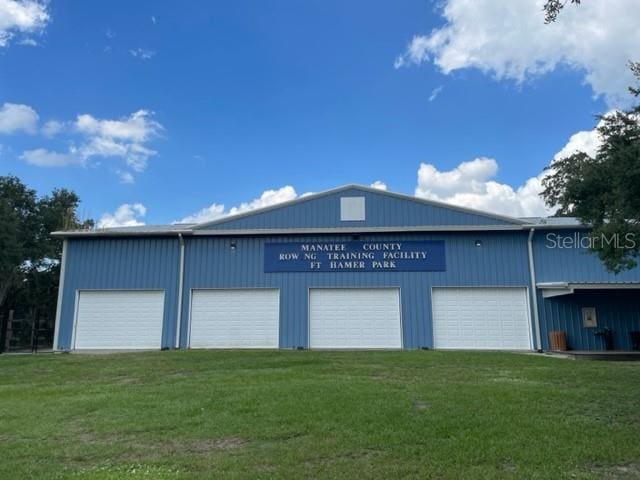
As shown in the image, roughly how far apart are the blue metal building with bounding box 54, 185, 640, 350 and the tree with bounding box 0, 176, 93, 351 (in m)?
11.8

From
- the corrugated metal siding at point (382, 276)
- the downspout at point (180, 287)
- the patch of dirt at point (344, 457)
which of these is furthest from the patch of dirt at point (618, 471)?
the downspout at point (180, 287)

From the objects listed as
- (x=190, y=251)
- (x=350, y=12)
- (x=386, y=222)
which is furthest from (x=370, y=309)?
(x=350, y=12)

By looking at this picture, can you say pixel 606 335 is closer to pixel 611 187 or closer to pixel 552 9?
pixel 611 187

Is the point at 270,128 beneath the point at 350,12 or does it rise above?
beneath

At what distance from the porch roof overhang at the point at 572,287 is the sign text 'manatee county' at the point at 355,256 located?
10.3 feet

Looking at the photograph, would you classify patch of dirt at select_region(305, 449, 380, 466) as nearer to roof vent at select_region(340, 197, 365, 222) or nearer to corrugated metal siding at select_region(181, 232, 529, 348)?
corrugated metal siding at select_region(181, 232, 529, 348)

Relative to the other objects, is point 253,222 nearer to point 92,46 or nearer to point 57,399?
point 92,46

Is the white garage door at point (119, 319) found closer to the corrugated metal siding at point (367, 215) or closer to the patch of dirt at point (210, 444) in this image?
the corrugated metal siding at point (367, 215)

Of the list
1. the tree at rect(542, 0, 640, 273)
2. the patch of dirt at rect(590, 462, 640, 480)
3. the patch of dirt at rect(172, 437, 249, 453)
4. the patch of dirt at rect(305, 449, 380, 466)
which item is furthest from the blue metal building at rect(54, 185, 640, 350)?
the patch of dirt at rect(590, 462, 640, 480)

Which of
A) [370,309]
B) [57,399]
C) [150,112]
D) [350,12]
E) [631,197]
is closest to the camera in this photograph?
[631,197]

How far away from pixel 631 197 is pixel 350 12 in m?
9.34

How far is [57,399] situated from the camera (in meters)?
7.46

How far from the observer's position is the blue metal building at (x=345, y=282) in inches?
613

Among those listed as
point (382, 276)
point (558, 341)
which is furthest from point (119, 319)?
point (558, 341)
